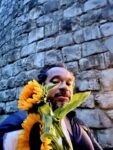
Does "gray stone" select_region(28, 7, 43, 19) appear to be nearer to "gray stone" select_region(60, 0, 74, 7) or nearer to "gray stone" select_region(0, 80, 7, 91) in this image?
"gray stone" select_region(60, 0, 74, 7)

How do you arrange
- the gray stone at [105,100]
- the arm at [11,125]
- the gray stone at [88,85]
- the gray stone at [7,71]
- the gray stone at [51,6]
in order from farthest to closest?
1. the gray stone at [7,71]
2. the gray stone at [51,6]
3. the gray stone at [88,85]
4. the gray stone at [105,100]
5. the arm at [11,125]

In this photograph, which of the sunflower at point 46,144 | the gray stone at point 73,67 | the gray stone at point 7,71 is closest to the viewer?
the sunflower at point 46,144

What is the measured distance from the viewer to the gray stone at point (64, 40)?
10.9 feet

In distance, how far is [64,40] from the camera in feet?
11.0

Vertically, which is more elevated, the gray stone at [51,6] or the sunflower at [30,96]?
the gray stone at [51,6]

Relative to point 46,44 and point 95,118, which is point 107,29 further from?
point 95,118

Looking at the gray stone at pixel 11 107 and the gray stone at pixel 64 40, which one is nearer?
the gray stone at pixel 64 40

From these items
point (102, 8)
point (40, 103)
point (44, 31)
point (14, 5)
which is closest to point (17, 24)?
point (14, 5)

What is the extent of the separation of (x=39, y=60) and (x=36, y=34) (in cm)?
43

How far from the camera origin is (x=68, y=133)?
58.6 inches

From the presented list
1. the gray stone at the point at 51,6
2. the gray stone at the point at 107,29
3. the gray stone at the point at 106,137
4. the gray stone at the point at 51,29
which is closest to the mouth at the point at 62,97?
the gray stone at the point at 106,137

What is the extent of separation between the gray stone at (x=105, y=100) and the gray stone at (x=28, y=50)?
4.06ft

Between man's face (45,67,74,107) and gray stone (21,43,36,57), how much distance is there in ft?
6.86

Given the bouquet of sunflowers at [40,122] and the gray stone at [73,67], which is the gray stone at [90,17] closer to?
the gray stone at [73,67]
